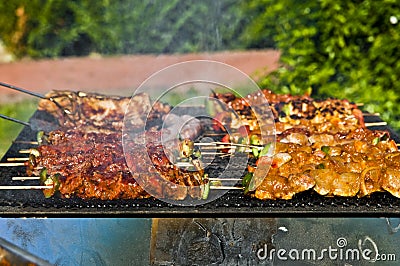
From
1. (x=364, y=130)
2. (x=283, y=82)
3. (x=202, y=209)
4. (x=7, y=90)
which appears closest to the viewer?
(x=202, y=209)

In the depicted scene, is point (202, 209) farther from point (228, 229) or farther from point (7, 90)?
point (7, 90)

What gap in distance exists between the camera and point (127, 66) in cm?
886

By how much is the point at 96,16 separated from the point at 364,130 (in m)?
5.04

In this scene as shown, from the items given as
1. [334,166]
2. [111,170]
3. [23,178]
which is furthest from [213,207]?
[23,178]

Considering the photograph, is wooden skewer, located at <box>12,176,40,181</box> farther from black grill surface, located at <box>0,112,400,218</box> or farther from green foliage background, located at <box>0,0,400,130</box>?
green foliage background, located at <box>0,0,400,130</box>

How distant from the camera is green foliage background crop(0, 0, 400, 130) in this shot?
700 centimetres

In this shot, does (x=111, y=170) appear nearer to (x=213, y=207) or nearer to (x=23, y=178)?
(x=23, y=178)

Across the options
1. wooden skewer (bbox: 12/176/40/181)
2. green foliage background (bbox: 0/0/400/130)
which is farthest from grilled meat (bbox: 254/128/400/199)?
green foliage background (bbox: 0/0/400/130)

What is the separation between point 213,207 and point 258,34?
4.86 m

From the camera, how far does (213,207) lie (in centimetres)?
379

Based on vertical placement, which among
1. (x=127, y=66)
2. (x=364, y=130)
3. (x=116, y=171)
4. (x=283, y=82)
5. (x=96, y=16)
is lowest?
(x=116, y=171)

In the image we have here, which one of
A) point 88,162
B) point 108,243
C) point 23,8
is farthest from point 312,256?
point 23,8

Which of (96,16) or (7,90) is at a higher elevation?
(96,16)

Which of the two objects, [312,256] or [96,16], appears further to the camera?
[96,16]
